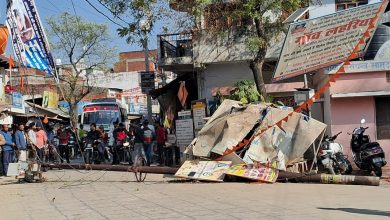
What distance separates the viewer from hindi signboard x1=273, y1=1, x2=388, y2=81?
14008mm

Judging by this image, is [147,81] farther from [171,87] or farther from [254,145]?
[254,145]

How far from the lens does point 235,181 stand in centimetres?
1259

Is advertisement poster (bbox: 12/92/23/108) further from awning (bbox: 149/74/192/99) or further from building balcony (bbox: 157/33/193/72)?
building balcony (bbox: 157/33/193/72)

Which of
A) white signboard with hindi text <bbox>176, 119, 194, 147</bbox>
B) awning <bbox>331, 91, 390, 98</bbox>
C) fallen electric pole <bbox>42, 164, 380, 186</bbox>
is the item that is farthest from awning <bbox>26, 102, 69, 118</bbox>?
awning <bbox>331, 91, 390, 98</bbox>

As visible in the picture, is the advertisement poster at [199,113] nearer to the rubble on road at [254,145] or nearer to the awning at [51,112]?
the rubble on road at [254,145]

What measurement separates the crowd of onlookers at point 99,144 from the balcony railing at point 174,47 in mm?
3413

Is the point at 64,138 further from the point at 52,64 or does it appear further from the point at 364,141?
the point at 364,141

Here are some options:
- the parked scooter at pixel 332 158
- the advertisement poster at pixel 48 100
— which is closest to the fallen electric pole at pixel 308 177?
the parked scooter at pixel 332 158

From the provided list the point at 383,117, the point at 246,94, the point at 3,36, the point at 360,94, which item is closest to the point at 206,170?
the point at 360,94

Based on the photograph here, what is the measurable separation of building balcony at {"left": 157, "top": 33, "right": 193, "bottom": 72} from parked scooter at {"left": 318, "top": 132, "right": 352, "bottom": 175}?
9.76 m

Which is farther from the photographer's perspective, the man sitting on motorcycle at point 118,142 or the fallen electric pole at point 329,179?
the man sitting on motorcycle at point 118,142

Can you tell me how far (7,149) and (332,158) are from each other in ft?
32.8

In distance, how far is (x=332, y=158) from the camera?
1338 cm

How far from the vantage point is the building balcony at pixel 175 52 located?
22219 mm
